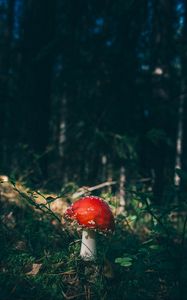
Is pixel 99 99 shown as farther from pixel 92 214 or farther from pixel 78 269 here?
pixel 78 269

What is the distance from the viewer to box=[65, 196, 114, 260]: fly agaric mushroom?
2754mm

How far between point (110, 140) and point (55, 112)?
409 inches

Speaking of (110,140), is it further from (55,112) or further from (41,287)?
(55,112)

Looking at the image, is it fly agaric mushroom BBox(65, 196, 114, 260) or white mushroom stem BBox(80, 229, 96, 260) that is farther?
white mushroom stem BBox(80, 229, 96, 260)

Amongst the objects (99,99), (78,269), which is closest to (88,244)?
(78,269)

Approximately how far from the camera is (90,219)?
108 inches

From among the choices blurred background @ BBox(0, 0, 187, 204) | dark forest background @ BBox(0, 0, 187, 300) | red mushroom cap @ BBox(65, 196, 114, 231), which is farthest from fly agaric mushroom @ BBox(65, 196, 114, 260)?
blurred background @ BBox(0, 0, 187, 204)

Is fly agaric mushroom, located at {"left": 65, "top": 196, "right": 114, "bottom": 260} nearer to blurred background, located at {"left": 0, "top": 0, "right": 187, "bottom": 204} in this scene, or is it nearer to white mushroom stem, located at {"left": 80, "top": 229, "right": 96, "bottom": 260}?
white mushroom stem, located at {"left": 80, "top": 229, "right": 96, "bottom": 260}

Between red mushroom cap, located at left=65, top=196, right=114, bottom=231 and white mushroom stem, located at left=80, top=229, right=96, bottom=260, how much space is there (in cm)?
18

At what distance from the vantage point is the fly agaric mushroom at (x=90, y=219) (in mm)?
2754

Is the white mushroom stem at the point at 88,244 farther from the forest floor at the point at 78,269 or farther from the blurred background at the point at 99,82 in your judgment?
the blurred background at the point at 99,82

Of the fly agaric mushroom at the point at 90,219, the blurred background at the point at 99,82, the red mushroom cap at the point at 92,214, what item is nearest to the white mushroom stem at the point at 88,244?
the fly agaric mushroom at the point at 90,219

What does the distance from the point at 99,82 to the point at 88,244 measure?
353 cm

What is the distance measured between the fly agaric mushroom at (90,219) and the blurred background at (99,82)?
2.32 meters
